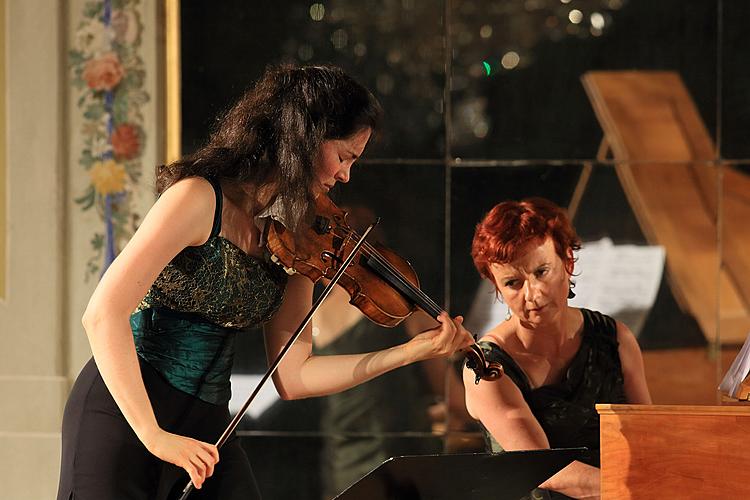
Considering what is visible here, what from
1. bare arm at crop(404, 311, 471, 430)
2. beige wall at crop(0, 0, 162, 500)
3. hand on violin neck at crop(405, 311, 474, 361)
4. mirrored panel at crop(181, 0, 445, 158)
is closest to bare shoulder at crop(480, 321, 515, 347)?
bare arm at crop(404, 311, 471, 430)

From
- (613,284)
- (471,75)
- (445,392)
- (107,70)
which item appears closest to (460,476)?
(445,392)

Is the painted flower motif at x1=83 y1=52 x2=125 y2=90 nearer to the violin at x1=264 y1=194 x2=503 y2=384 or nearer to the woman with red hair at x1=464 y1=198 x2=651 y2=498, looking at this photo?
the woman with red hair at x1=464 y1=198 x2=651 y2=498

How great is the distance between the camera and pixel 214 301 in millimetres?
1999

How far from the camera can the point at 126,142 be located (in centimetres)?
343

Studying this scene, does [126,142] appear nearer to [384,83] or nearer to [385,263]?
[384,83]

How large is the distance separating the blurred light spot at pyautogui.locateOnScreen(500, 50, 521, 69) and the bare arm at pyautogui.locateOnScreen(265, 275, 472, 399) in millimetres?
1282

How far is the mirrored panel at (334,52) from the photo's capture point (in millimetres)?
3338

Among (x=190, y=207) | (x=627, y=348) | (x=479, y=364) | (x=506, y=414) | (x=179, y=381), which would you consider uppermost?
(x=190, y=207)

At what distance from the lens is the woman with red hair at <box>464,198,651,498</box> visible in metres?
2.79

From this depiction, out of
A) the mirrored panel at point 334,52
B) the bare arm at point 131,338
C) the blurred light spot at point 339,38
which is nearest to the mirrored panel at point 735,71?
the mirrored panel at point 334,52

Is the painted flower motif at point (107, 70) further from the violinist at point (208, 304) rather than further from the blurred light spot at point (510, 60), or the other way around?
the violinist at point (208, 304)

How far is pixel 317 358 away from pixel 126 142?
1.46 meters

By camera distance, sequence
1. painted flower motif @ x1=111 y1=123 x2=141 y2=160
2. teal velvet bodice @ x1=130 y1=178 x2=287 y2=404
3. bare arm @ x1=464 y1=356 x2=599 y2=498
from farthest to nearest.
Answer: painted flower motif @ x1=111 y1=123 x2=141 y2=160 < bare arm @ x1=464 y1=356 x2=599 y2=498 < teal velvet bodice @ x1=130 y1=178 x2=287 y2=404

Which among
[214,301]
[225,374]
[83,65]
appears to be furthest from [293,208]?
[83,65]
